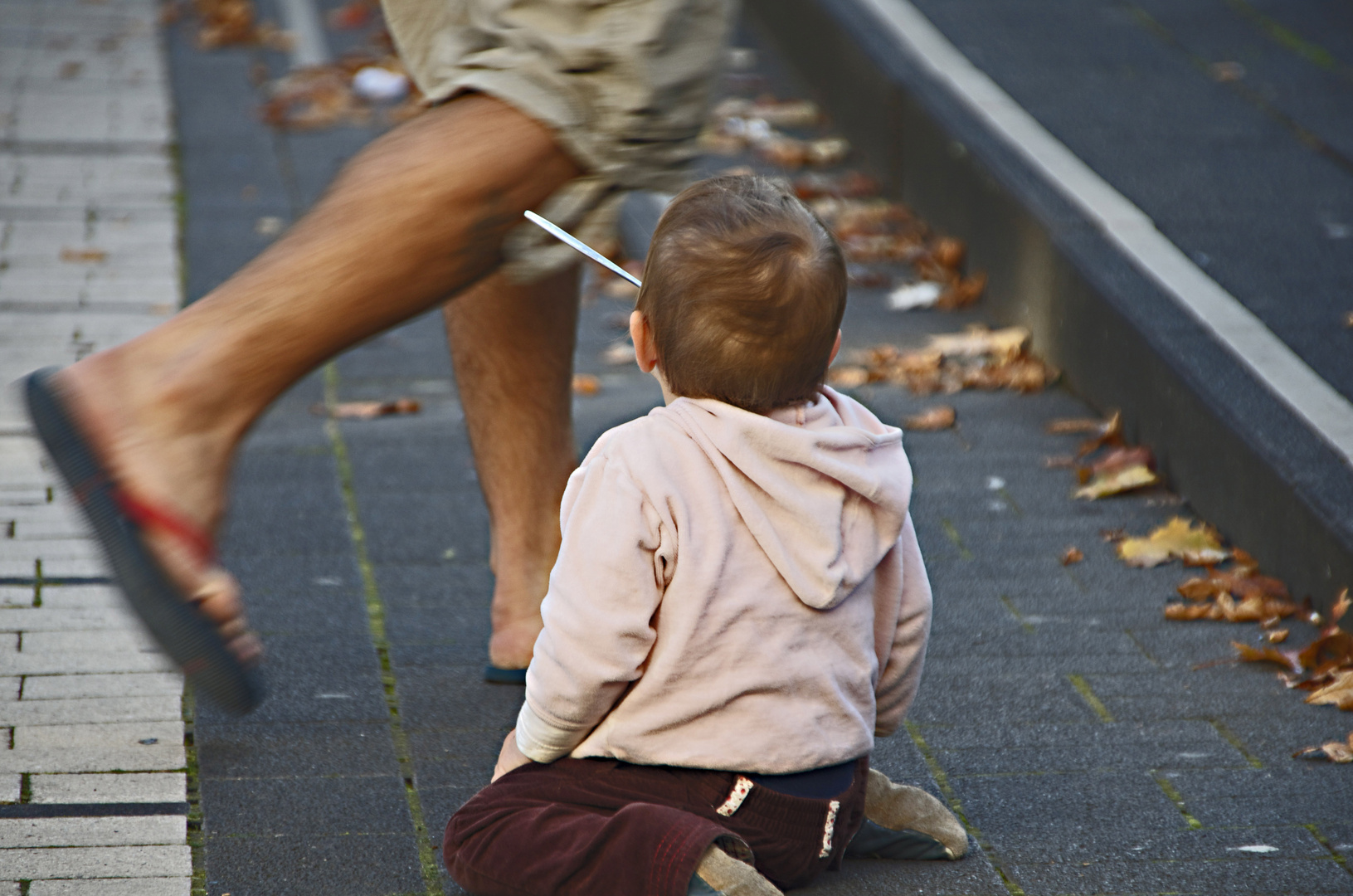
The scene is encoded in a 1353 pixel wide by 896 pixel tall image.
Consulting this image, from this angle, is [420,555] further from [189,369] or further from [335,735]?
[189,369]

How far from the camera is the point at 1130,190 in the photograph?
532cm

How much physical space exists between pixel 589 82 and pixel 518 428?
0.90m

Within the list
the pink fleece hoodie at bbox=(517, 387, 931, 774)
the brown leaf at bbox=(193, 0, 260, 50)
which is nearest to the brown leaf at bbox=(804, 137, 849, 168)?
the brown leaf at bbox=(193, 0, 260, 50)

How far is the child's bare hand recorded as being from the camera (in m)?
2.35

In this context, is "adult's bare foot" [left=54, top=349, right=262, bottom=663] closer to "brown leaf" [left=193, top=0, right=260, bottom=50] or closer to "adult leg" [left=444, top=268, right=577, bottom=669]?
"adult leg" [left=444, top=268, right=577, bottom=669]

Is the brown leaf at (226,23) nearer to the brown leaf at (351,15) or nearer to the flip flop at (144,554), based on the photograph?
the brown leaf at (351,15)

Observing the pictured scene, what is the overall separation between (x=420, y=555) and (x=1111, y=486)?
64.0 inches

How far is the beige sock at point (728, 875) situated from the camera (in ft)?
6.90

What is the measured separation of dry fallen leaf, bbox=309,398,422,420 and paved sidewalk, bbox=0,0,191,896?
29.1 inches

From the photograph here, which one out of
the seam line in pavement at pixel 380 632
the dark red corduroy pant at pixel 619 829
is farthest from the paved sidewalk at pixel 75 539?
the dark red corduroy pant at pixel 619 829

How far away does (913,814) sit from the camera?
8.11 feet

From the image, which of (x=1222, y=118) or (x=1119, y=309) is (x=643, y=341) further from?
(x=1222, y=118)

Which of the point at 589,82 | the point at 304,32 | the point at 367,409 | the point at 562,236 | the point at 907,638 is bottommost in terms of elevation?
the point at 304,32

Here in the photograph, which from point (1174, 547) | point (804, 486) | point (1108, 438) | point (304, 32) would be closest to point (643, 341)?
point (804, 486)
